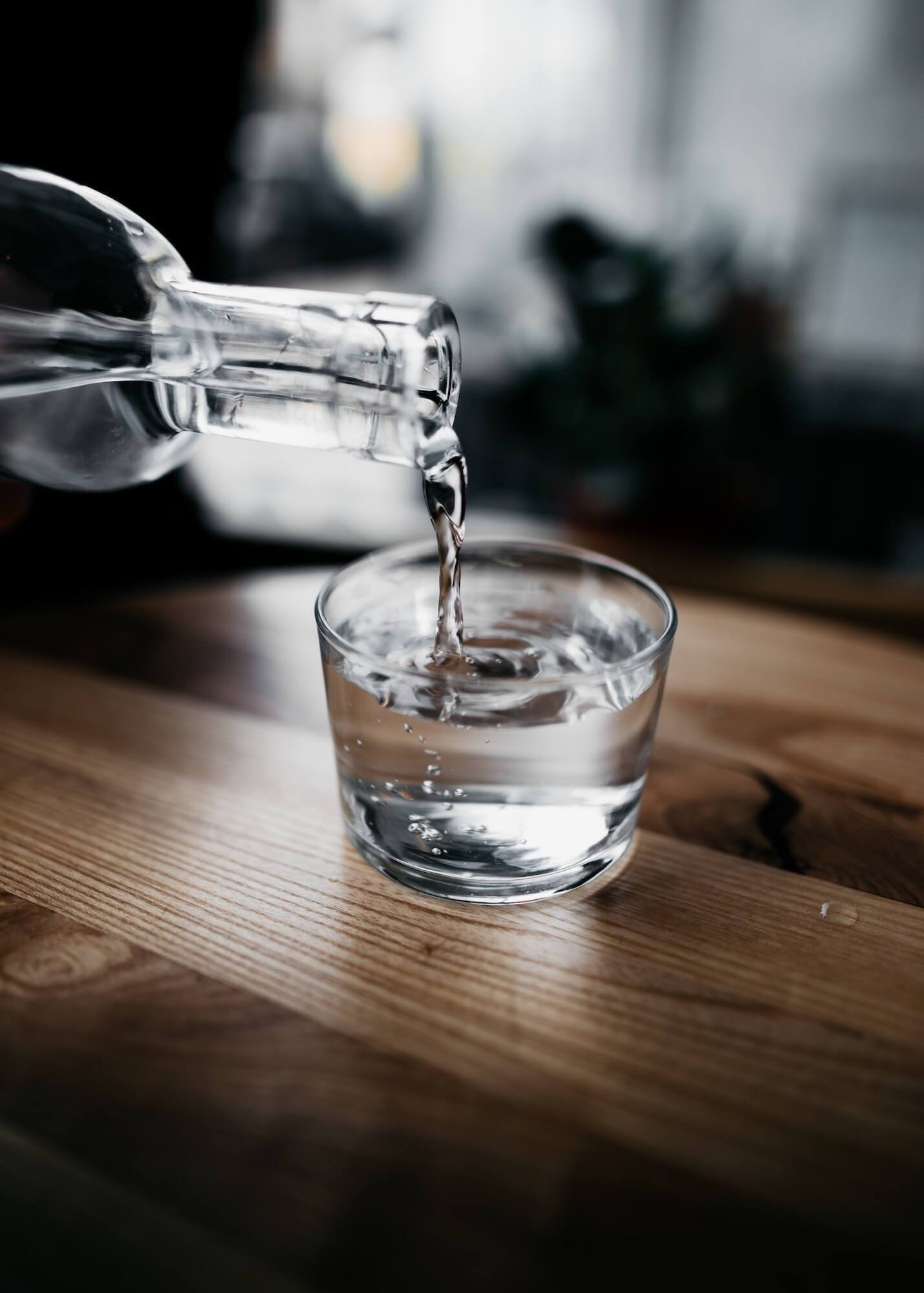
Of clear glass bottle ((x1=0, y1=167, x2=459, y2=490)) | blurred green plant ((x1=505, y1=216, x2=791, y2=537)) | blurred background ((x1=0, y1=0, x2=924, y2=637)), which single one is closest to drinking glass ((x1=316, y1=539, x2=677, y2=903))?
clear glass bottle ((x1=0, y1=167, x2=459, y2=490))

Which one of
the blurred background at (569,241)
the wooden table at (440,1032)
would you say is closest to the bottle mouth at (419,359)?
the wooden table at (440,1032)

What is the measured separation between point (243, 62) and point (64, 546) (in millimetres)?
708

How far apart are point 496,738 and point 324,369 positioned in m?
0.19

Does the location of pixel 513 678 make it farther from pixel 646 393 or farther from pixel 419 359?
pixel 646 393

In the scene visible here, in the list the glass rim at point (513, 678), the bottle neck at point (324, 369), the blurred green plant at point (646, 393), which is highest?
the bottle neck at point (324, 369)

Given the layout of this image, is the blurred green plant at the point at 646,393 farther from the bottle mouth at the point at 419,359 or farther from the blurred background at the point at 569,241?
the bottle mouth at the point at 419,359

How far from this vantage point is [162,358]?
558 mm

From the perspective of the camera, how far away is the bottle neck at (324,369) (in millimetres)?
470

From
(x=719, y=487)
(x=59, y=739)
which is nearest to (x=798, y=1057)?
(x=59, y=739)

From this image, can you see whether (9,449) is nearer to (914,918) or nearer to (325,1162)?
(325,1162)

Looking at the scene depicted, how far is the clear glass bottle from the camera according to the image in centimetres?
48

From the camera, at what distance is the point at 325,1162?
1.19 feet

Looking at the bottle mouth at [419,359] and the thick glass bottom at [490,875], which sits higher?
the bottle mouth at [419,359]

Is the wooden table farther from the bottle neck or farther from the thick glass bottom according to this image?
the bottle neck
